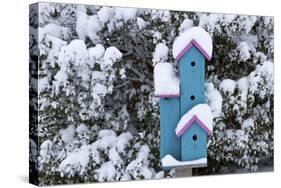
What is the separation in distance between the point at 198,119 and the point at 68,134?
134 cm

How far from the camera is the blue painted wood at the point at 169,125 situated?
7219 millimetres

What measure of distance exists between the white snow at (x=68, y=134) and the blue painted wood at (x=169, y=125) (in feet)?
3.04

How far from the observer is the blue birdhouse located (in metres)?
7.21

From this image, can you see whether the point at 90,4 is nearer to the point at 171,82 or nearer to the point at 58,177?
the point at 171,82

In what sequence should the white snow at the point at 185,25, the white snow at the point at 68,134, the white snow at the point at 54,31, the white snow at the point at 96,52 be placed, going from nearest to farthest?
the white snow at the point at 54,31
the white snow at the point at 68,134
the white snow at the point at 96,52
the white snow at the point at 185,25

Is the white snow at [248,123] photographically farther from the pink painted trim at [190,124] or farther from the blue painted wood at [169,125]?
the blue painted wood at [169,125]

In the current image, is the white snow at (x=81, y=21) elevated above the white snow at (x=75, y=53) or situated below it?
above

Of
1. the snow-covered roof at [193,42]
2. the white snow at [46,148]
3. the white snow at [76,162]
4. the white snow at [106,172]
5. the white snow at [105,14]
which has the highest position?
the white snow at [105,14]

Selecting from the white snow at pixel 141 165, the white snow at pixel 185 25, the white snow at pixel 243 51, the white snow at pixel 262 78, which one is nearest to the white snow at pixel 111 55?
the white snow at pixel 185 25

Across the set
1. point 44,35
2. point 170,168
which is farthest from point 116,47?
point 170,168

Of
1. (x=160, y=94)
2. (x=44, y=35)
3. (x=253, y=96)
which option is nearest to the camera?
(x=44, y=35)

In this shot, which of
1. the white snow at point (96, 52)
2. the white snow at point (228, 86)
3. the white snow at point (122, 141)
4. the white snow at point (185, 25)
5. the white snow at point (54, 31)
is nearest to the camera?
the white snow at point (54, 31)

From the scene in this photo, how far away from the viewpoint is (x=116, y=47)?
7.00m

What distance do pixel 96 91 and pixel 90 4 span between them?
0.82 metres
